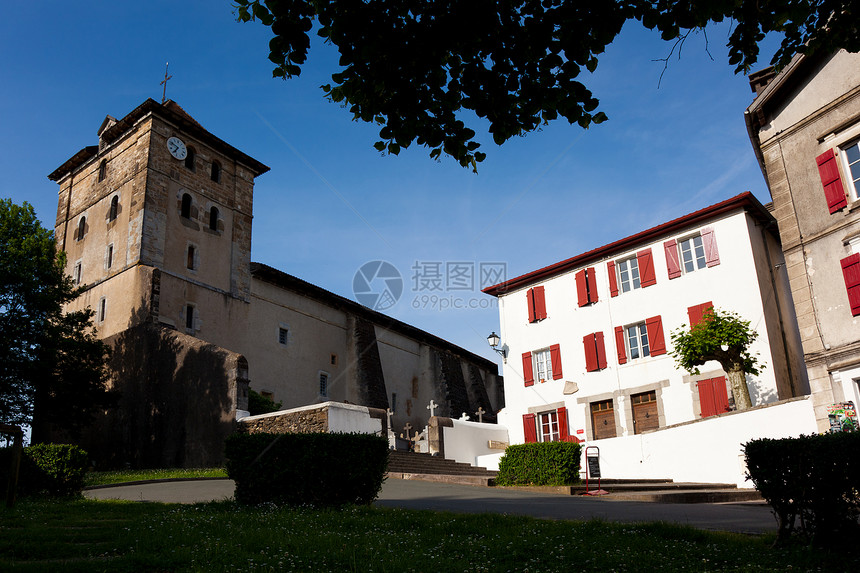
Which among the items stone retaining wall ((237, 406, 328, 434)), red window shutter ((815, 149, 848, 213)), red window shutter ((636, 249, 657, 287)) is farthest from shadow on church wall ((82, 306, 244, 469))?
red window shutter ((815, 149, 848, 213))

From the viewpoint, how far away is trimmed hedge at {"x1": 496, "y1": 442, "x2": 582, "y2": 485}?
1560cm

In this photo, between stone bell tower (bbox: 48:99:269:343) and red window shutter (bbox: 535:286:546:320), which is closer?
stone bell tower (bbox: 48:99:269:343)

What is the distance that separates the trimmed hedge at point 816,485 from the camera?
6.15m

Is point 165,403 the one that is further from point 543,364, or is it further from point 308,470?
point 308,470

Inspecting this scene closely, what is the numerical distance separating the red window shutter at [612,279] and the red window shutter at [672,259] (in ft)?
6.93

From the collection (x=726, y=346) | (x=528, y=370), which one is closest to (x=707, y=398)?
(x=726, y=346)

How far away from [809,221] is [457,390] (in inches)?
977

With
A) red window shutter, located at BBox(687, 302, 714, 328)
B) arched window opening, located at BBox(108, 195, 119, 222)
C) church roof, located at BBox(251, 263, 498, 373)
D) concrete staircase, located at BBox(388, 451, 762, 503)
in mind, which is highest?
arched window opening, located at BBox(108, 195, 119, 222)

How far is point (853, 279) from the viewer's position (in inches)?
591

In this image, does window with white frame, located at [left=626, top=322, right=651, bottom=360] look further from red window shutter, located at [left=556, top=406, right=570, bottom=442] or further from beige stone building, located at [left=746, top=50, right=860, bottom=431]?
beige stone building, located at [left=746, top=50, right=860, bottom=431]

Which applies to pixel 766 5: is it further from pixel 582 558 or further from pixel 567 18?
pixel 582 558

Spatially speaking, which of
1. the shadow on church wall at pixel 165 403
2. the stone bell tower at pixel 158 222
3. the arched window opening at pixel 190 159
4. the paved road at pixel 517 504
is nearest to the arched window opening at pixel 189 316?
the stone bell tower at pixel 158 222

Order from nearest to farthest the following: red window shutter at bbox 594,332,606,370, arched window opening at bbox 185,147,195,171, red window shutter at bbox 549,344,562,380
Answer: red window shutter at bbox 594,332,606,370, red window shutter at bbox 549,344,562,380, arched window opening at bbox 185,147,195,171

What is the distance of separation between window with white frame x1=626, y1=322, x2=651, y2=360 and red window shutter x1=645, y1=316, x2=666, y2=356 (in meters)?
0.32
